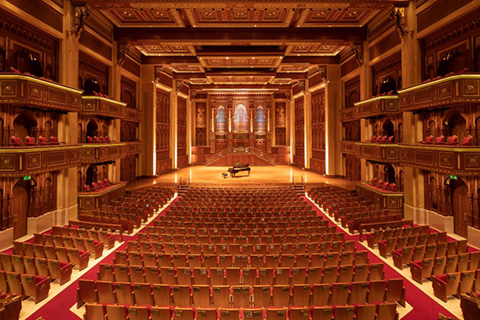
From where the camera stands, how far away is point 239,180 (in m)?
20.8

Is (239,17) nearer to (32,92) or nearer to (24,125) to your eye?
(32,92)

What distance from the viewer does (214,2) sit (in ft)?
41.4

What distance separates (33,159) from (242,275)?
8165mm

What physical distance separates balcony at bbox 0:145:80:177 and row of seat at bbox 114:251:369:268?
4909 mm

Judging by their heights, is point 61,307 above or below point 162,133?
below

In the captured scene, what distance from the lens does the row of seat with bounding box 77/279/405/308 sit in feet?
17.7

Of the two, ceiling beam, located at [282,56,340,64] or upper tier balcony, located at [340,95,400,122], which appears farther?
ceiling beam, located at [282,56,340,64]

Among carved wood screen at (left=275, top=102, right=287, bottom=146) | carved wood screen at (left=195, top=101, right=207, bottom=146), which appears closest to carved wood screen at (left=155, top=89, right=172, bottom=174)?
carved wood screen at (left=195, top=101, right=207, bottom=146)

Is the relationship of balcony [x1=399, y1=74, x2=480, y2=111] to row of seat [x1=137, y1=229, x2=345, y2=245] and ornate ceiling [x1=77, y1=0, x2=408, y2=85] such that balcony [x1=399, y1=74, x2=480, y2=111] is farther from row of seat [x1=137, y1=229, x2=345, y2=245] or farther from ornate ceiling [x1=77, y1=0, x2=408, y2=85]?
row of seat [x1=137, y1=229, x2=345, y2=245]

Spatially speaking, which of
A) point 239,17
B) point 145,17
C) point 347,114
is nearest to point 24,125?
point 145,17

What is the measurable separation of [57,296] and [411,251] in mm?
8596

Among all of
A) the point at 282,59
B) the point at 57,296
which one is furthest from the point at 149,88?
the point at 57,296

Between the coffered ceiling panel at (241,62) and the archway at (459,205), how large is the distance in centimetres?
1332

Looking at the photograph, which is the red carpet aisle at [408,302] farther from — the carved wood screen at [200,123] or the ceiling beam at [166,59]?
the carved wood screen at [200,123]
